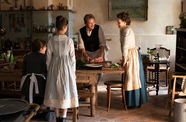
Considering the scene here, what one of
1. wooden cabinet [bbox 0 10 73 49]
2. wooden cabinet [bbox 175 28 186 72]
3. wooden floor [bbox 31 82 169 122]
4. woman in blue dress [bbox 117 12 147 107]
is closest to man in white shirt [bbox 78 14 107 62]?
woman in blue dress [bbox 117 12 147 107]

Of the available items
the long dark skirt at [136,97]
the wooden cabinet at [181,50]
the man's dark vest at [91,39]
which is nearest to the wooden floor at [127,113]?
the long dark skirt at [136,97]

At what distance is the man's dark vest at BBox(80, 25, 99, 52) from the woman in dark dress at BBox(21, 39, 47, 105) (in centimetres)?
132

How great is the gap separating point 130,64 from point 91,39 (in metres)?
0.88

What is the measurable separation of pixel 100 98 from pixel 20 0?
162 inches

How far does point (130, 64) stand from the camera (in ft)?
15.4

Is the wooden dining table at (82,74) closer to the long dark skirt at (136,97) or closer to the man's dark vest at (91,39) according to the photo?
the long dark skirt at (136,97)

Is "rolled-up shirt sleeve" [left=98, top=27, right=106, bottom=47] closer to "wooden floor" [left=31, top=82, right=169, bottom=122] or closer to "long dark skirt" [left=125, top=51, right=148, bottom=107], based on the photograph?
"long dark skirt" [left=125, top=51, right=148, bottom=107]

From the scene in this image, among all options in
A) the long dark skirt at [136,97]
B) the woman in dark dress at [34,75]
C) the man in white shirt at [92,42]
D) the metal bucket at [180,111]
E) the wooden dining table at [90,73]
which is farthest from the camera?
the man in white shirt at [92,42]

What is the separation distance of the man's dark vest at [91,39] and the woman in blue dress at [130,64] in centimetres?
49

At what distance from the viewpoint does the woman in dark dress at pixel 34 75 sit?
12.2ft

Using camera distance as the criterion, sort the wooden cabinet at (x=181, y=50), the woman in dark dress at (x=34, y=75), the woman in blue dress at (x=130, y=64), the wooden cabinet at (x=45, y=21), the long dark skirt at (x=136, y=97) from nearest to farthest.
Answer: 1. the woman in dark dress at (x=34, y=75)
2. the woman in blue dress at (x=130, y=64)
3. the long dark skirt at (x=136, y=97)
4. the wooden cabinet at (x=181, y=50)
5. the wooden cabinet at (x=45, y=21)

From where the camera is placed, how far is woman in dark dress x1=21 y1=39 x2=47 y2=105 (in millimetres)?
3730

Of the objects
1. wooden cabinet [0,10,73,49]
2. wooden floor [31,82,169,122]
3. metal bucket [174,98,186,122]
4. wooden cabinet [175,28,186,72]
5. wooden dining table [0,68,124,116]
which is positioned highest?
wooden cabinet [0,10,73,49]

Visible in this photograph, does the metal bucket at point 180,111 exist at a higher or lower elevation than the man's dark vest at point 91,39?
lower
